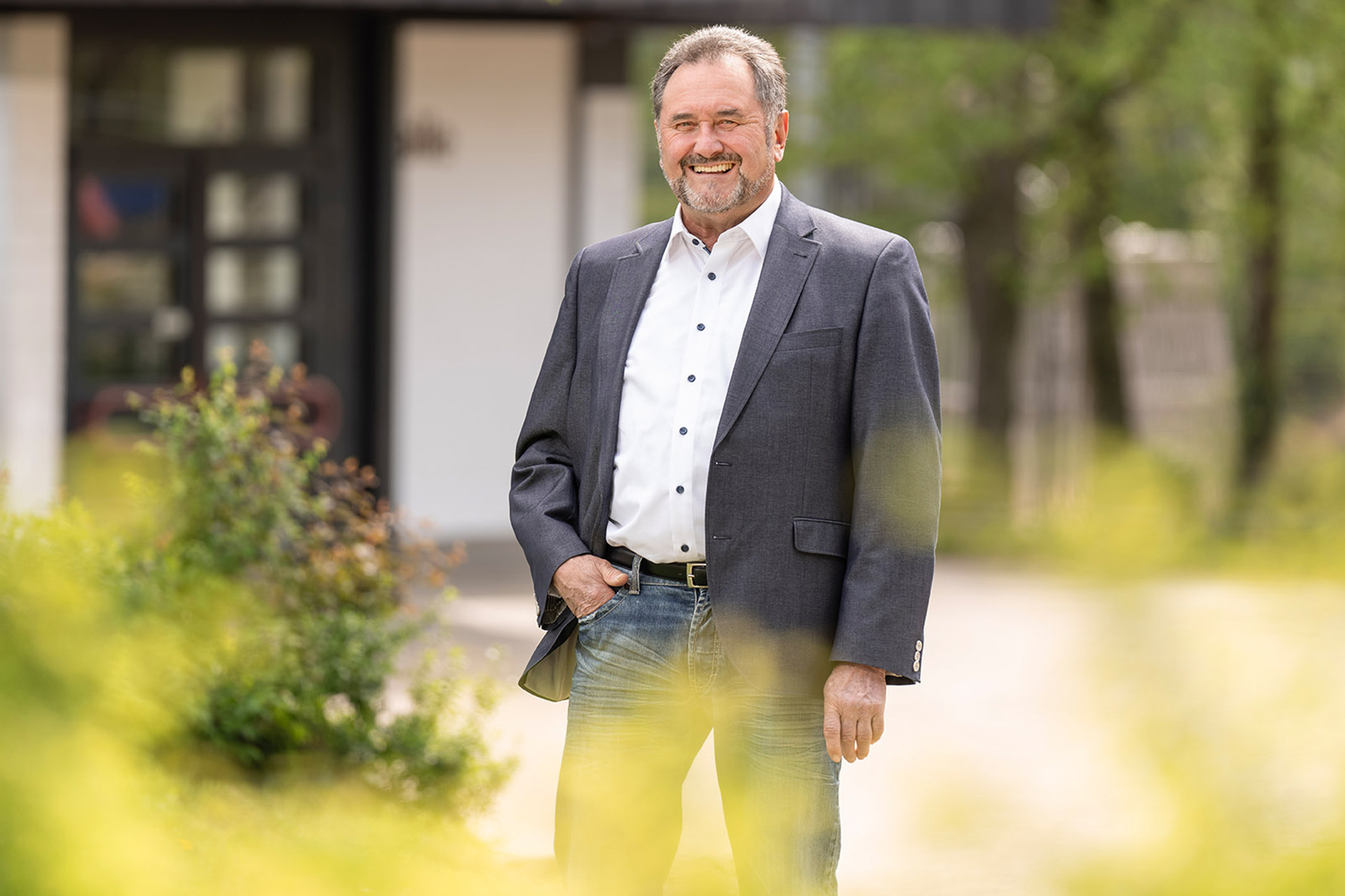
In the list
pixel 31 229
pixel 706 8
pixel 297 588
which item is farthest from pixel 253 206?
pixel 297 588

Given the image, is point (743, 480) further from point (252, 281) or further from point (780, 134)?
point (252, 281)

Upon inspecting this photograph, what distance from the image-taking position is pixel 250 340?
31.2 feet

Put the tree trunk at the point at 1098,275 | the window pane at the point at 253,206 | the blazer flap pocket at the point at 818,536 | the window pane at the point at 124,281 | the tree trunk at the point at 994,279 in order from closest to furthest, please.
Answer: the blazer flap pocket at the point at 818,536, the window pane at the point at 124,281, the window pane at the point at 253,206, the tree trunk at the point at 1098,275, the tree trunk at the point at 994,279

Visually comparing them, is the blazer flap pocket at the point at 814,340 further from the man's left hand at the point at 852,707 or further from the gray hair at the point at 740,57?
the man's left hand at the point at 852,707

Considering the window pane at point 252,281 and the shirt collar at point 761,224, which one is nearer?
the shirt collar at point 761,224

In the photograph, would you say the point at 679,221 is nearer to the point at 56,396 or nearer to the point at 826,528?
the point at 826,528

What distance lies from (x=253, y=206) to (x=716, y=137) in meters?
7.23

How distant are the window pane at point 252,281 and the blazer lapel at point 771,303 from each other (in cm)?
718

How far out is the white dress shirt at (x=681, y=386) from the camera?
107 inches

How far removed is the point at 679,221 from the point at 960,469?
11.1 m

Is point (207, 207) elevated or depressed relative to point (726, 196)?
elevated

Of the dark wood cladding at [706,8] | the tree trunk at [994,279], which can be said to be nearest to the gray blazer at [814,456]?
the dark wood cladding at [706,8]

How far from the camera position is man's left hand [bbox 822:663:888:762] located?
2.59 m

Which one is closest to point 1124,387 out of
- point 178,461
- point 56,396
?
point 56,396
